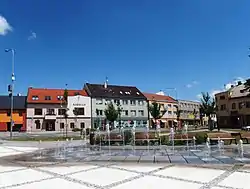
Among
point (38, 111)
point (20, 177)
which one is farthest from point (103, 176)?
point (38, 111)

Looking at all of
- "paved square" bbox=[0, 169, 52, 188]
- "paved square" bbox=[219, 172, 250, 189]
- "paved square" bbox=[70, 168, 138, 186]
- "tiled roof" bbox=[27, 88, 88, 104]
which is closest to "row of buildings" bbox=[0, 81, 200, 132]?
"tiled roof" bbox=[27, 88, 88, 104]

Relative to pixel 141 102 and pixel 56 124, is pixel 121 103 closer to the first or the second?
pixel 141 102

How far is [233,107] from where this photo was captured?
192 ft

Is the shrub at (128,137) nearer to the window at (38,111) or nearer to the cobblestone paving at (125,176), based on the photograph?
the cobblestone paving at (125,176)

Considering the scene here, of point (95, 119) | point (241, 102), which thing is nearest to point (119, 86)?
point (95, 119)

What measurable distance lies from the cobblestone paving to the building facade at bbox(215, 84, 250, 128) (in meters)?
47.6

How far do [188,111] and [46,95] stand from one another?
47844 millimetres

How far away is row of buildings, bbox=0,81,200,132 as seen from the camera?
5859 centimetres

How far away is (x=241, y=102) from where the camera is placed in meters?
56.2

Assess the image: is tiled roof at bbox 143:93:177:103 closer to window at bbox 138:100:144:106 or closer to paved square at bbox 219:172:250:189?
window at bbox 138:100:144:106

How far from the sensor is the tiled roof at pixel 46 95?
60.3 m

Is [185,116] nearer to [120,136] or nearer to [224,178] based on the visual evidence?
[120,136]

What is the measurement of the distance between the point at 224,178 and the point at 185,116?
8247cm

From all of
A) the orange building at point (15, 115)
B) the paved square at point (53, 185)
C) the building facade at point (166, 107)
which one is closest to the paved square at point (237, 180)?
the paved square at point (53, 185)
